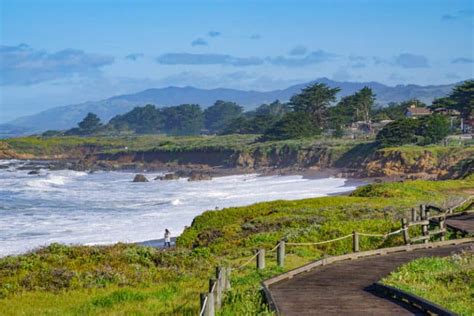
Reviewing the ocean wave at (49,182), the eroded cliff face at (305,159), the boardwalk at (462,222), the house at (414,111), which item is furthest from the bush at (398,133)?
the boardwalk at (462,222)

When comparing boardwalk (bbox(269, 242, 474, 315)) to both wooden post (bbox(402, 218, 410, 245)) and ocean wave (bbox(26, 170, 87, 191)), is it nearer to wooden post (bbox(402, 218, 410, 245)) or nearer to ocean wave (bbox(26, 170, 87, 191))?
wooden post (bbox(402, 218, 410, 245))

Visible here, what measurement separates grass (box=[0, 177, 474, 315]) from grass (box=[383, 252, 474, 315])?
3.17 m

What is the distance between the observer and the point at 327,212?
3472 cm

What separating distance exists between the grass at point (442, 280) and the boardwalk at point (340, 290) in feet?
1.80

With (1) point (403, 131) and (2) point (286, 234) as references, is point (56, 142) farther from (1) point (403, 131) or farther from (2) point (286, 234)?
(2) point (286, 234)

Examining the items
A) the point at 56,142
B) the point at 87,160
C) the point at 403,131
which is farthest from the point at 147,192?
the point at 56,142

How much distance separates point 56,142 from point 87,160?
98.7ft

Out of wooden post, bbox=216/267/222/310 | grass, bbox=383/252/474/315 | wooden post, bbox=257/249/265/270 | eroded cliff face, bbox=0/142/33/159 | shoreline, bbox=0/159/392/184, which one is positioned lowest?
shoreline, bbox=0/159/392/184

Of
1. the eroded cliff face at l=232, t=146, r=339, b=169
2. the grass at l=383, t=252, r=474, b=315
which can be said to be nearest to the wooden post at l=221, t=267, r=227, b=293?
the grass at l=383, t=252, r=474, b=315

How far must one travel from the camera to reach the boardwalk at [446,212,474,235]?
84.8 feet

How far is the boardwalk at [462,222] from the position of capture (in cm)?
2584

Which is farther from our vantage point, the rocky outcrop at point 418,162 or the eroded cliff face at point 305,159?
the eroded cliff face at point 305,159

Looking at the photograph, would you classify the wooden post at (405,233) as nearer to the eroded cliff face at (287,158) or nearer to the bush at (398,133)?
the bush at (398,133)

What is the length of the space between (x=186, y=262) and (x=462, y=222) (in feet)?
37.5
